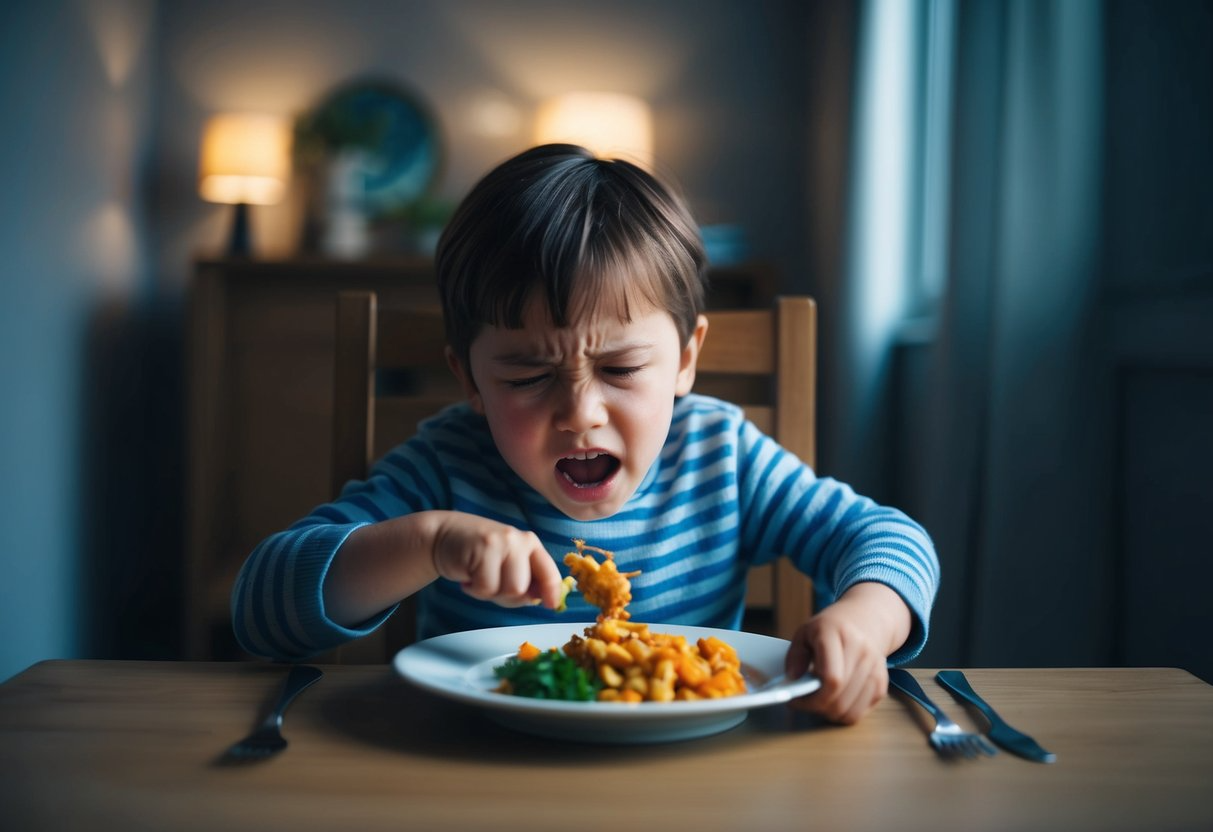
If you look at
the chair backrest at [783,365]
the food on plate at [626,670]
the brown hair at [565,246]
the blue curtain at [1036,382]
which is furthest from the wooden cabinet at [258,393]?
the food on plate at [626,670]

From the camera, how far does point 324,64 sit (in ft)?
10.1

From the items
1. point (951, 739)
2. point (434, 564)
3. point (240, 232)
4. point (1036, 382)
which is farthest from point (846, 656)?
point (240, 232)

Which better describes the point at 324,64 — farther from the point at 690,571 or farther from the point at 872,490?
the point at 690,571

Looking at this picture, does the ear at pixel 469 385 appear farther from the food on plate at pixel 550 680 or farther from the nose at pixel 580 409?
the food on plate at pixel 550 680

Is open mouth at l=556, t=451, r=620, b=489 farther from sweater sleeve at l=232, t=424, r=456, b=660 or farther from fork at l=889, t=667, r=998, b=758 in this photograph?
fork at l=889, t=667, r=998, b=758

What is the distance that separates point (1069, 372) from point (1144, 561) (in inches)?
10.1

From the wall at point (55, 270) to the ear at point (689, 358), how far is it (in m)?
1.63

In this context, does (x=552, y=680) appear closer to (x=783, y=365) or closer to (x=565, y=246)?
(x=565, y=246)

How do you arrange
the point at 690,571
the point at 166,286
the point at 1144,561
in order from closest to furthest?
the point at 690,571, the point at 1144,561, the point at 166,286

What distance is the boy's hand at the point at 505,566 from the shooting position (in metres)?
0.67

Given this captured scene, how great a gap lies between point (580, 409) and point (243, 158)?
7.52ft

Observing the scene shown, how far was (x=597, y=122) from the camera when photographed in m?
2.81

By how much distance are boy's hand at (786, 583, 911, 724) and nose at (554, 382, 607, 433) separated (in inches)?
10.1

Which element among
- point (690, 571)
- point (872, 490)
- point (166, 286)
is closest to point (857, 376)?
point (872, 490)
